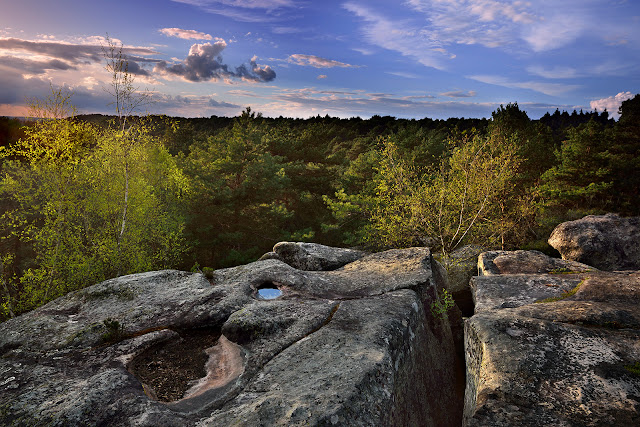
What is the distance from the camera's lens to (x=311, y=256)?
15148mm

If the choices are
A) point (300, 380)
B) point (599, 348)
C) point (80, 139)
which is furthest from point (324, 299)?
point (80, 139)

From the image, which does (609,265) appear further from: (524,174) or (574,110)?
(574,110)

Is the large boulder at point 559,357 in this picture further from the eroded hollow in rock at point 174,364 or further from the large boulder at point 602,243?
the large boulder at point 602,243

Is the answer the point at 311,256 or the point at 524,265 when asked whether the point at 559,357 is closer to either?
the point at 524,265

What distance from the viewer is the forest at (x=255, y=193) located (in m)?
17.0

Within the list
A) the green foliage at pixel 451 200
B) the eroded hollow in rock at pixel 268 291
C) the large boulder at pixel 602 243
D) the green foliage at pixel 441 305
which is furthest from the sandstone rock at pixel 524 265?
the eroded hollow in rock at pixel 268 291

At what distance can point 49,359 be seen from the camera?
7.60 m

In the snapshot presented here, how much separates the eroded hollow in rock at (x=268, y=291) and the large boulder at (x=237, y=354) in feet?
0.24

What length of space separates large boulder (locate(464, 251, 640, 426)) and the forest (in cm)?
717

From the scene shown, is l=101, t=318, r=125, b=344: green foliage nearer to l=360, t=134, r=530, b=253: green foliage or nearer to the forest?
the forest

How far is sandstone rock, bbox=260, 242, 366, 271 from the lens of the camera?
14914 millimetres

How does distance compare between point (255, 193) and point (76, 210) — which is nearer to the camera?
point (76, 210)

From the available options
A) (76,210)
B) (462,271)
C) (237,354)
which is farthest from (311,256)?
(76,210)

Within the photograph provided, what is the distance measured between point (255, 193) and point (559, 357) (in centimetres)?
2399
